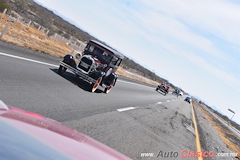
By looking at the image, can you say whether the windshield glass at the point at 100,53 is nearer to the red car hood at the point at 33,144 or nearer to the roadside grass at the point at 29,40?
the roadside grass at the point at 29,40

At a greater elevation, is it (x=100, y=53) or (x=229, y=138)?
(x=100, y=53)

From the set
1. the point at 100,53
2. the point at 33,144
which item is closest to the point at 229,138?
the point at 100,53

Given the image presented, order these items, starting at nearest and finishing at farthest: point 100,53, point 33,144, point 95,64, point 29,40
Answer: point 33,144
point 95,64
point 100,53
point 29,40

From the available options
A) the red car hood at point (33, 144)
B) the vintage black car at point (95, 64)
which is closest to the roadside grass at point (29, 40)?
the vintage black car at point (95, 64)

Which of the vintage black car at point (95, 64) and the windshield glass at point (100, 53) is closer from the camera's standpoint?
the vintage black car at point (95, 64)

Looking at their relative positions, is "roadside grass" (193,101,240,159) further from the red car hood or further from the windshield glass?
A: the red car hood

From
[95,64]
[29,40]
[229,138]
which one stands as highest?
[95,64]

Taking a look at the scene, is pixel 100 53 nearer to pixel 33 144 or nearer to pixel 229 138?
pixel 33 144

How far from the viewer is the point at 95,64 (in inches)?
537

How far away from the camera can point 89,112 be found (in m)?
8.62

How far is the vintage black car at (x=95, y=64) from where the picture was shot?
1299 centimetres

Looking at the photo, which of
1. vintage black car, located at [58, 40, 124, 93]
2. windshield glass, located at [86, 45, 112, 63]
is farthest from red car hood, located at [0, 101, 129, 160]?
windshield glass, located at [86, 45, 112, 63]

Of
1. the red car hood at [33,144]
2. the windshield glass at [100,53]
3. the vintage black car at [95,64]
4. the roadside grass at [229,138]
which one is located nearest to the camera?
the red car hood at [33,144]

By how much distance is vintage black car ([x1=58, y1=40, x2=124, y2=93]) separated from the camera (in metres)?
13.0
